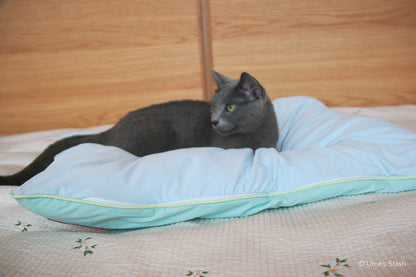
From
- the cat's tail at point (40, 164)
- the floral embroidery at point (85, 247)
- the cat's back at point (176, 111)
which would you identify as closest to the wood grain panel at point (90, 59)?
the cat's back at point (176, 111)

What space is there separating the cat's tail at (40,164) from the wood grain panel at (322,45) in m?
1.02

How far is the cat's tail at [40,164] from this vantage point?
970mm

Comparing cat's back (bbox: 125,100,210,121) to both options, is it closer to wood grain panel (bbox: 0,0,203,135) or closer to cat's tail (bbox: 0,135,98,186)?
cat's tail (bbox: 0,135,98,186)

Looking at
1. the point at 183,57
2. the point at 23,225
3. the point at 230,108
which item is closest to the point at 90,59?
the point at 183,57

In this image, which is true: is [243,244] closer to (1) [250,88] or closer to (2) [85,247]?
(2) [85,247]

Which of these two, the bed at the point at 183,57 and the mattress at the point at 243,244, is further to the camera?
the bed at the point at 183,57

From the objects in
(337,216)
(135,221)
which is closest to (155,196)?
(135,221)

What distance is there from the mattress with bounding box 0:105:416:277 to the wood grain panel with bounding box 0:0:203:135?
48.2 inches

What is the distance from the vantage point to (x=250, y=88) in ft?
3.61

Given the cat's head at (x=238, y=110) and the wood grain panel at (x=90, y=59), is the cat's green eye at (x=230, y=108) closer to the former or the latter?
the cat's head at (x=238, y=110)

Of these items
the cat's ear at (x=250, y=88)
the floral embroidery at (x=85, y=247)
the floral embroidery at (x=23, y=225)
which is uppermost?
the cat's ear at (x=250, y=88)

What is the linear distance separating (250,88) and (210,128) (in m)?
0.26

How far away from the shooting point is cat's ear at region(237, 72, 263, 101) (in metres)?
1.07

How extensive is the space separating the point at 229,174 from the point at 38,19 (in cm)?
170
